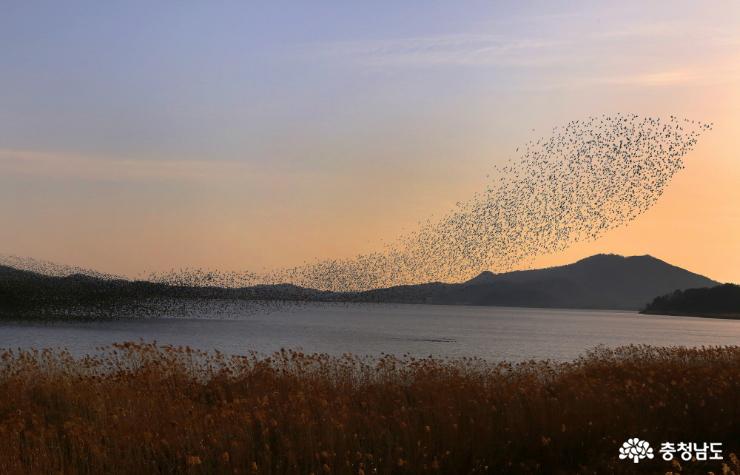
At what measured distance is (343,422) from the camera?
11883mm

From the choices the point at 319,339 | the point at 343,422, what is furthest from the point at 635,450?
the point at 319,339

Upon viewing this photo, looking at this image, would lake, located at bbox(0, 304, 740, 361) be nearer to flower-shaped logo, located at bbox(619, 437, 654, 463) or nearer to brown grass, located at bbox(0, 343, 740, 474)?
brown grass, located at bbox(0, 343, 740, 474)

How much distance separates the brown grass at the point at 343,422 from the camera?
10562 mm

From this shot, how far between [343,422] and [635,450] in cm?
509

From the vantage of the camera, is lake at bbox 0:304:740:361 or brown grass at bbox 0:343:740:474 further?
lake at bbox 0:304:740:361

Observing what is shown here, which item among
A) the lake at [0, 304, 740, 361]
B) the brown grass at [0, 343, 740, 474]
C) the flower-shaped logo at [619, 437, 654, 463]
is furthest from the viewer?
the lake at [0, 304, 740, 361]

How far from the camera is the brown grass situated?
34.7 feet

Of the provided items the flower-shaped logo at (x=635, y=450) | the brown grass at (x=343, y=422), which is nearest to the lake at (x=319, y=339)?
the brown grass at (x=343, y=422)

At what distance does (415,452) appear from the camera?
11.0 m

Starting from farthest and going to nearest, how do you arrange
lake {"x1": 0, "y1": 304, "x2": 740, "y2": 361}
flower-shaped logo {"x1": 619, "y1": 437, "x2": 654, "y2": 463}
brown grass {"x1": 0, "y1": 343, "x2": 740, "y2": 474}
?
lake {"x1": 0, "y1": 304, "x2": 740, "y2": 361}, flower-shaped logo {"x1": 619, "y1": 437, "x2": 654, "y2": 463}, brown grass {"x1": 0, "y1": 343, "x2": 740, "y2": 474}

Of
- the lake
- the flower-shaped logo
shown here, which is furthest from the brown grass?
the lake

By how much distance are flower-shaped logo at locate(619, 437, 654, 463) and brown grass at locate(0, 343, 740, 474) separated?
166mm

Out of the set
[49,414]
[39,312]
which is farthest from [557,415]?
[39,312]

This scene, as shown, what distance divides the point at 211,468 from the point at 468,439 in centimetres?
420
